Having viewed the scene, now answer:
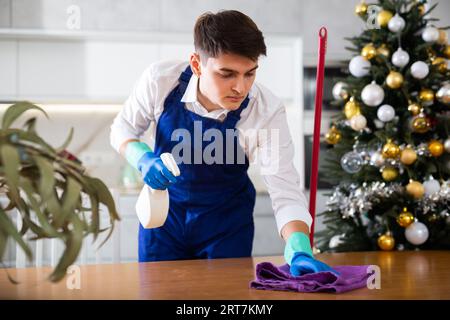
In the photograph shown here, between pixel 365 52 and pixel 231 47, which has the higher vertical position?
pixel 365 52

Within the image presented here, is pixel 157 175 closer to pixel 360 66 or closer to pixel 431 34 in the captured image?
pixel 360 66

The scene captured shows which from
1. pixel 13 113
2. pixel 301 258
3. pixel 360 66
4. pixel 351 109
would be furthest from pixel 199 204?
pixel 360 66

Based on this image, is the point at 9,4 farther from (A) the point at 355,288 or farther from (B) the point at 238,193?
(A) the point at 355,288

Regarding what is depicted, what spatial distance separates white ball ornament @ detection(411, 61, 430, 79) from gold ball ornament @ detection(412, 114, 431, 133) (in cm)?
18

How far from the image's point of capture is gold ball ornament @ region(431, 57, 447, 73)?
9.44 ft

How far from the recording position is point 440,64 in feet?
9.45

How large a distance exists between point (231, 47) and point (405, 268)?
2.06 feet

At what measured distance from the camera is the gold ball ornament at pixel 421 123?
9.14 ft

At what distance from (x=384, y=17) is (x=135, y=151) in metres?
1.75

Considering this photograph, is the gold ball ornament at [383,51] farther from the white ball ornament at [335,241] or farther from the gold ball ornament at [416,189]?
the white ball ornament at [335,241]

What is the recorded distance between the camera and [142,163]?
1467mm

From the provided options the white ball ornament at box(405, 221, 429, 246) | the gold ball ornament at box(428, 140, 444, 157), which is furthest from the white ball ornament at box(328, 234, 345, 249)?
the gold ball ornament at box(428, 140, 444, 157)

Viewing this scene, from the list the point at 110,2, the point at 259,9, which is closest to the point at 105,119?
the point at 110,2

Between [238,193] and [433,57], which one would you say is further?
[433,57]
